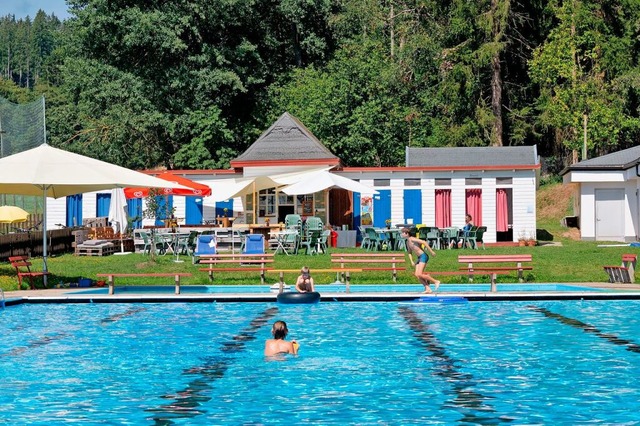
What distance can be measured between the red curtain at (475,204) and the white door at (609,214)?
235 inches

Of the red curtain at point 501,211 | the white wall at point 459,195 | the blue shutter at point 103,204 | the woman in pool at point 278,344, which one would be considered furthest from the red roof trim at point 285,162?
the woman in pool at point 278,344

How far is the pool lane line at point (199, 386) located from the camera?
33.8 feet

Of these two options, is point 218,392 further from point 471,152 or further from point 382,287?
point 471,152

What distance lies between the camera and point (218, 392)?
11.5 metres

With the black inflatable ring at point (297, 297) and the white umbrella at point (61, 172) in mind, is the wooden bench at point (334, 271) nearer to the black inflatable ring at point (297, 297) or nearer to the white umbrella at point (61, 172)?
the black inflatable ring at point (297, 297)

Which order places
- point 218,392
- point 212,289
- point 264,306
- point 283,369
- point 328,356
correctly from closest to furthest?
point 218,392
point 283,369
point 328,356
point 264,306
point 212,289

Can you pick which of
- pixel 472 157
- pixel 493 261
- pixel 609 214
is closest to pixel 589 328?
pixel 493 261

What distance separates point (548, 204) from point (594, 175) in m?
12.8

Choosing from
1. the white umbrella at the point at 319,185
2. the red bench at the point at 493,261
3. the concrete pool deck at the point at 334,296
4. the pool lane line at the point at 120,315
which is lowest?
the pool lane line at the point at 120,315

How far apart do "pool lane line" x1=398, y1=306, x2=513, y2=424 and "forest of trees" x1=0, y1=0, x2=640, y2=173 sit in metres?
35.3

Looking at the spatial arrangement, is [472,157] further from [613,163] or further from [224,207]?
[224,207]

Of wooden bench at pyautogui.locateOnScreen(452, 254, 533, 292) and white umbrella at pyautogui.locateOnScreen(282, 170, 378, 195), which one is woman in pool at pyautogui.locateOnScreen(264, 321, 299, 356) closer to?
wooden bench at pyautogui.locateOnScreen(452, 254, 533, 292)

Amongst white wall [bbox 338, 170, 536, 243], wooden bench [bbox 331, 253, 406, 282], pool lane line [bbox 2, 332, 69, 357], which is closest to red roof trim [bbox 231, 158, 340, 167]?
white wall [bbox 338, 170, 536, 243]

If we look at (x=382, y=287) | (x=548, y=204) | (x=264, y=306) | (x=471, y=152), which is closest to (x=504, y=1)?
(x=548, y=204)
